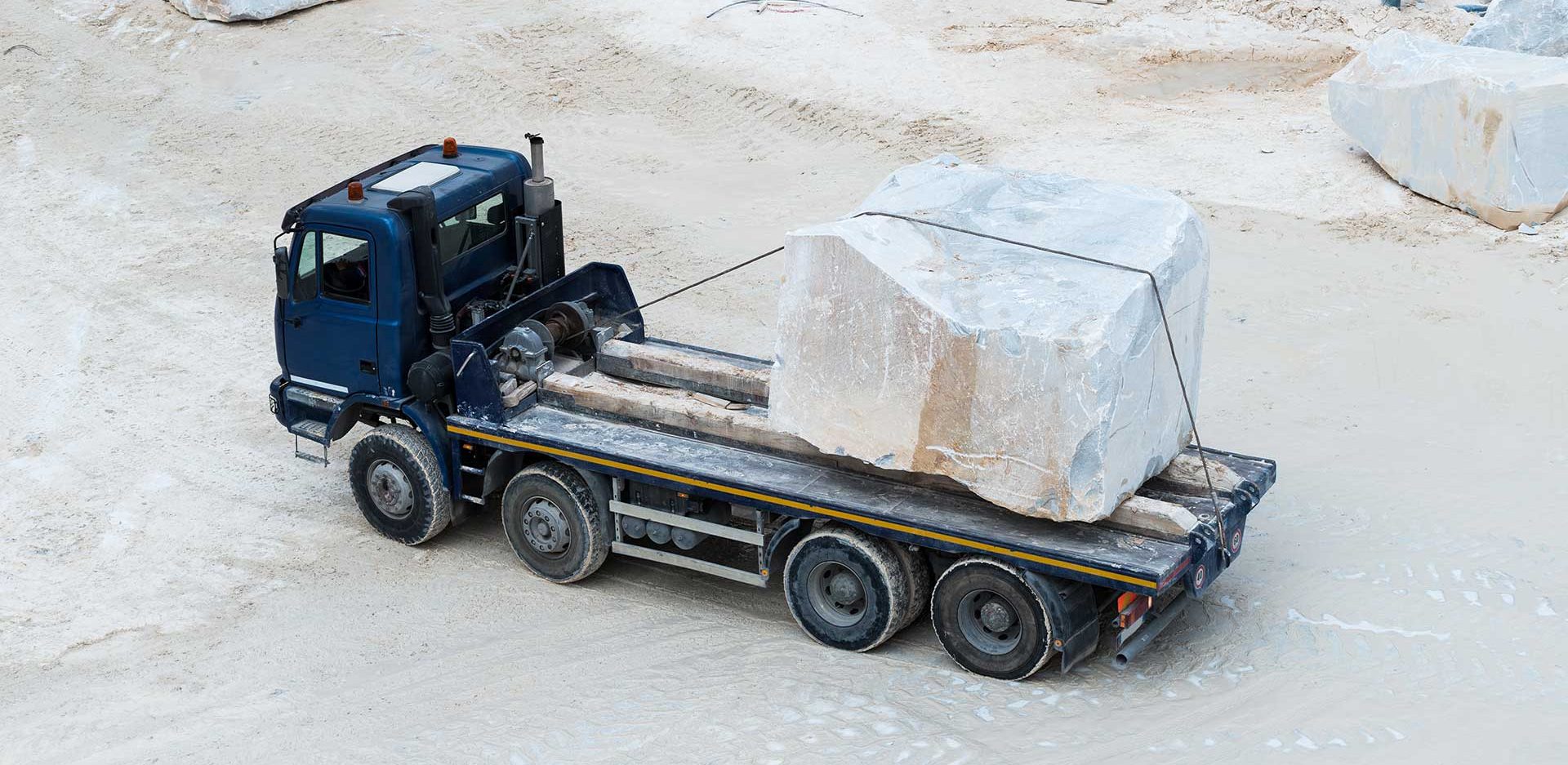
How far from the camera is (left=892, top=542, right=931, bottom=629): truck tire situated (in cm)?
955

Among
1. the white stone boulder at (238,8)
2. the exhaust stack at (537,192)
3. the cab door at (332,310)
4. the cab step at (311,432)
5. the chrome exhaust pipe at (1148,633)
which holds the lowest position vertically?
the chrome exhaust pipe at (1148,633)

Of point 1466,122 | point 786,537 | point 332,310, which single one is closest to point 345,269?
point 332,310

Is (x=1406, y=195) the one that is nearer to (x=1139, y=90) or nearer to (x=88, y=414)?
(x=1139, y=90)

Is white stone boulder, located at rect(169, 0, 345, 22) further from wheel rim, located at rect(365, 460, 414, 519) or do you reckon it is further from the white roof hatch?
wheel rim, located at rect(365, 460, 414, 519)

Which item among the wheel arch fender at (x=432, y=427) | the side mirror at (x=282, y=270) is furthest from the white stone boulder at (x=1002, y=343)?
the side mirror at (x=282, y=270)

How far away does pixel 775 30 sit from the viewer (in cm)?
2191

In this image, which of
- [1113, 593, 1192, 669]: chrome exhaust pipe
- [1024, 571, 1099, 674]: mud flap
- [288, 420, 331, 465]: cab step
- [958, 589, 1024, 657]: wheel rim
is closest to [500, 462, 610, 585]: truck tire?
[288, 420, 331, 465]: cab step

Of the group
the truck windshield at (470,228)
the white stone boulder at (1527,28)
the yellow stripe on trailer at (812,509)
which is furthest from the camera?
the white stone boulder at (1527,28)

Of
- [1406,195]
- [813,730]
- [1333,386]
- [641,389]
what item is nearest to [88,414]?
[641,389]

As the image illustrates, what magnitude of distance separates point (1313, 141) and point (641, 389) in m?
10.7

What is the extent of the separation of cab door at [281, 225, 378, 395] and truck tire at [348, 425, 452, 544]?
41 cm

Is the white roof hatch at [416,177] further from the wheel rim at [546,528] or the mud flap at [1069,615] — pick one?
the mud flap at [1069,615]

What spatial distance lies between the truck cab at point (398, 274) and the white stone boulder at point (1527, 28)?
13.0m

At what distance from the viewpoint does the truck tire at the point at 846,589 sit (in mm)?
9547
